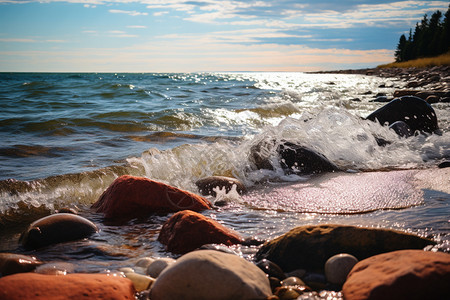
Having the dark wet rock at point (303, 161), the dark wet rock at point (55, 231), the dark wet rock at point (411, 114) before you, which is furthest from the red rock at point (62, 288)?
the dark wet rock at point (411, 114)

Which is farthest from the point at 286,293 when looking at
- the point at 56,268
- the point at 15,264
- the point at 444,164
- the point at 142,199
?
the point at 444,164

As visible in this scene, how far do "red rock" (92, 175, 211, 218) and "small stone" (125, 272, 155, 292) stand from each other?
1289mm

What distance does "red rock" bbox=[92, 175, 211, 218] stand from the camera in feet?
10.9

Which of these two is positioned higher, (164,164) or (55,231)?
(164,164)

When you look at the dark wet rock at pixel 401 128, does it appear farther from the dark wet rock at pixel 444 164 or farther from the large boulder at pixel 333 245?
the large boulder at pixel 333 245

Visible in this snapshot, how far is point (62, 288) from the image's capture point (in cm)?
172

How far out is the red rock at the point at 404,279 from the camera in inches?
62.2

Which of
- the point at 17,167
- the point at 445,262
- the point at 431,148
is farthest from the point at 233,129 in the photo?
the point at 445,262

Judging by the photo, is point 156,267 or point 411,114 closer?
point 156,267

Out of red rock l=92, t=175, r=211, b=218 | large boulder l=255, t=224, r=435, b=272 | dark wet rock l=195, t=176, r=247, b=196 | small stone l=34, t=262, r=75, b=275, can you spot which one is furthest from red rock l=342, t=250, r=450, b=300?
dark wet rock l=195, t=176, r=247, b=196

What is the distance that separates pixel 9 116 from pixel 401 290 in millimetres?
9182

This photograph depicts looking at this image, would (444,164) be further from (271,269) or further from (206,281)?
(206,281)

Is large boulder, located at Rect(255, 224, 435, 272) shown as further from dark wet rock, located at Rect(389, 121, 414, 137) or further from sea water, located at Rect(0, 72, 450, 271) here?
dark wet rock, located at Rect(389, 121, 414, 137)

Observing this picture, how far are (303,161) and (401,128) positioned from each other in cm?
260
